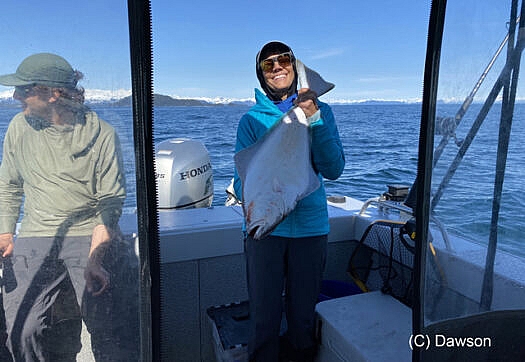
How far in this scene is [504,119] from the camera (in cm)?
133

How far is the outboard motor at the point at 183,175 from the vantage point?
15.0 ft

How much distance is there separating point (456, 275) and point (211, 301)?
1.97 meters

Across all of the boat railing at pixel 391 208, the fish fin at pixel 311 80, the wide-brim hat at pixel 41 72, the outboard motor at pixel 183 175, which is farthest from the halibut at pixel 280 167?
the outboard motor at pixel 183 175

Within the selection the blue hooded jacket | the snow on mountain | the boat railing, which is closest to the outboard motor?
the boat railing

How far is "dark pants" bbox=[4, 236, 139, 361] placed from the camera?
110cm

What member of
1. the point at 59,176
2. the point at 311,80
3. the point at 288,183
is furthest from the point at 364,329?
the point at 59,176

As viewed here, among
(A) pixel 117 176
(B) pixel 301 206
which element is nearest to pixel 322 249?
(B) pixel 301 206

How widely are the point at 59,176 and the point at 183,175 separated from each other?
3645 mm

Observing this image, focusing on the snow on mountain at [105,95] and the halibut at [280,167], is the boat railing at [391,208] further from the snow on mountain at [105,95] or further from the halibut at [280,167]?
the snow on mountain at [105,95]

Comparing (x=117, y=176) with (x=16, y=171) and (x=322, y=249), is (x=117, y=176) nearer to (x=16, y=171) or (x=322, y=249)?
(x=16, y=171)

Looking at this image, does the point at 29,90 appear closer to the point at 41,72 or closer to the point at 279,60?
the point at 41,72

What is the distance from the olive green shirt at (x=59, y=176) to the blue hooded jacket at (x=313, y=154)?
1129mm

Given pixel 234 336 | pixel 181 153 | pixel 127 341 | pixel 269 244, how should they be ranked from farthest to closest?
pixel 181 153 < pixel 234 336 < pixel 269 244 < pixel 127 341

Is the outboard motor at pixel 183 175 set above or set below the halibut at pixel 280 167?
below
